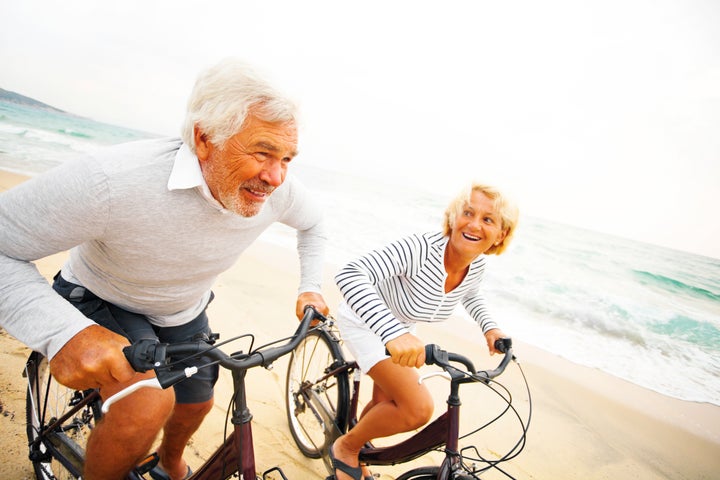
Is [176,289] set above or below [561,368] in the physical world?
above

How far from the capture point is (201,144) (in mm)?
1484

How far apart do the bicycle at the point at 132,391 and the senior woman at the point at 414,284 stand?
1.54 ft

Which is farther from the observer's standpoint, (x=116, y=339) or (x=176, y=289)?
(x=176, y=289)

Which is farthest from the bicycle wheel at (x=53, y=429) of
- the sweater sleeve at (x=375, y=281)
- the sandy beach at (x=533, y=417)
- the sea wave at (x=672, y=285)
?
the sea wave at (x=672, y=285)

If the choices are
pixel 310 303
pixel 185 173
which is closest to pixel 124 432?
pixel 310 303

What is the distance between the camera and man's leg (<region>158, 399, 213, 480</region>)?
2127mm

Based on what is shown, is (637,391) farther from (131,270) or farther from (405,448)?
(131,270)

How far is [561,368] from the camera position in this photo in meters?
5.33

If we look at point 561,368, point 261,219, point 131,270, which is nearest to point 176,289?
point 131,270

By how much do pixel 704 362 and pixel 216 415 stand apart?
8.33 metres

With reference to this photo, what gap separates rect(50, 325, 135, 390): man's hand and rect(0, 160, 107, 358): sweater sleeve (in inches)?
1.3

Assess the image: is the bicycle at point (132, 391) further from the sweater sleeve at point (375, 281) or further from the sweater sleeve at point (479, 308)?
the sweater sleeve at point (479, 308)

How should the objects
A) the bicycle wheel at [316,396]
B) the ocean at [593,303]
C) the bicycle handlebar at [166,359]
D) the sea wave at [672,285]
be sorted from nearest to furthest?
the bicycle handlebar at [166,359] < the bicycle wheel at [316,396] < the ocean at [593,303] < the sea wave at [672,285]

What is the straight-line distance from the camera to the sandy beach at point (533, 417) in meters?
2.83
